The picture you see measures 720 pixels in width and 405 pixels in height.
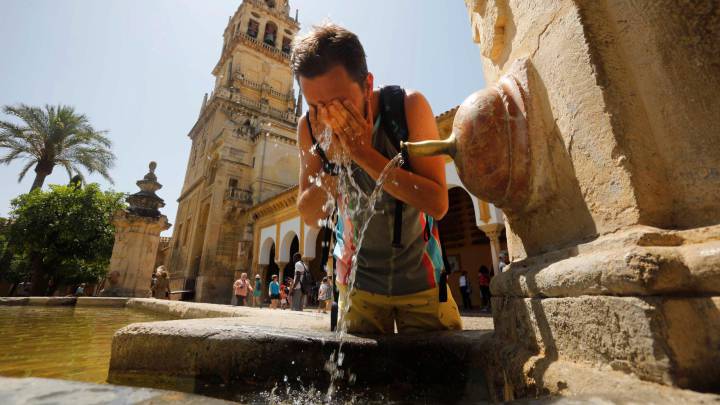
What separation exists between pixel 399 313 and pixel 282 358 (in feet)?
2.16

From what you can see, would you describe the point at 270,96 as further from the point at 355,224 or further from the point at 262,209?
the point at 355,224

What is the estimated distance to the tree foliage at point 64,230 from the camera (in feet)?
51.6

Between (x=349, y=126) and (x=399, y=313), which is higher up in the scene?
(x=349, y=126)

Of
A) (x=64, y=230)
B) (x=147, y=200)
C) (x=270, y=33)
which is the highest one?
(x=270, y=33)

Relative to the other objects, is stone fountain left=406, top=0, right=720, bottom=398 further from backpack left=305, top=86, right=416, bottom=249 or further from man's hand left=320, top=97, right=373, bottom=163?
backpack left=305, top=86, right=416, bottom=249

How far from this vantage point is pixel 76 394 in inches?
23.4

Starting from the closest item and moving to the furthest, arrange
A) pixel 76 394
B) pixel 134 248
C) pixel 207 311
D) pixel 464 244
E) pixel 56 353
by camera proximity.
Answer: pixel 76 394, pixel 56 353, pixel 207 311, pixel 134 248, pixel 464 244

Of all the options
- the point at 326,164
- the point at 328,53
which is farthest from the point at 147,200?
the point at 328,53

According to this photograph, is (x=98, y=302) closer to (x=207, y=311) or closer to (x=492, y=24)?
(x=207, y=311)

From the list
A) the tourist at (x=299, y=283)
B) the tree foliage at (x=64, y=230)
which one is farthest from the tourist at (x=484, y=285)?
the tree foliage at (x=64, y=230)

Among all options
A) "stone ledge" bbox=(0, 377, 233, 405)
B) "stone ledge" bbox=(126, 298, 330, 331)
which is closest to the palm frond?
"stone ledge" bbox=(126, 298, 330, 331)

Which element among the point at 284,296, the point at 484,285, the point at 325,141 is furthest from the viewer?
the point at 284,296

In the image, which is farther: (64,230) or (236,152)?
(236,152)

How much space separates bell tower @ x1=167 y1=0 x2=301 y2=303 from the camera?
66.4 feet
